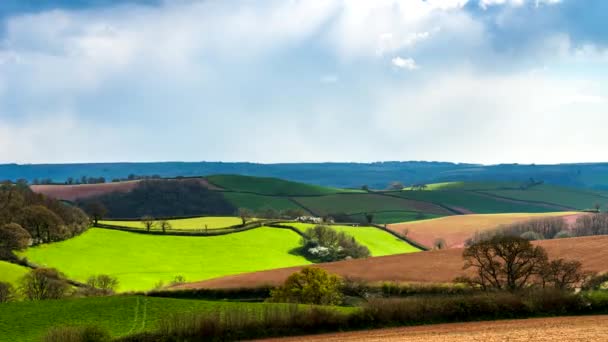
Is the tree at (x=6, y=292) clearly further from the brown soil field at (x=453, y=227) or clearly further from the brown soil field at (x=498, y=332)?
the brown soil field at (x=453, y=227)

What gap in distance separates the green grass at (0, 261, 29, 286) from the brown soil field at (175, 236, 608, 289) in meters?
19.2

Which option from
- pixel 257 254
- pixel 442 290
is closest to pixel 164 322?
pixel 442 290

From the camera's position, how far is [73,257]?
8288cm

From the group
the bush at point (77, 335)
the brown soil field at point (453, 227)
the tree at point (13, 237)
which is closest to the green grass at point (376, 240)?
the brown soil field at point (453, 227)

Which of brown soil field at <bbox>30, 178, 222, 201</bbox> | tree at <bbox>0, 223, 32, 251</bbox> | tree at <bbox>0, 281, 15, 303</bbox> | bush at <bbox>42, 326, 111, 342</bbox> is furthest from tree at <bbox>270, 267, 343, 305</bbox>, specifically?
brown soil field at <bbox>30, 178, 222, 201</bbox>

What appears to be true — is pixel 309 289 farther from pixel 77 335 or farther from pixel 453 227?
pixel 453 227

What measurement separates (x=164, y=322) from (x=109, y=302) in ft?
42.9

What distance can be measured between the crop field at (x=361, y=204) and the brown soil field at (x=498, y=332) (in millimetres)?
129773

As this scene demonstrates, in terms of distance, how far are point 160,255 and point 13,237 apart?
69.2 feet

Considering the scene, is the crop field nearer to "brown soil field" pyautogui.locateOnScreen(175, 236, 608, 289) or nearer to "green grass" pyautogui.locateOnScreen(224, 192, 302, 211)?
"green grass" pyautogui.locateOnScreen(224, 192, 302, 211)

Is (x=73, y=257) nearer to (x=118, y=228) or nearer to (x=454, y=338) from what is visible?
(x=118, y=228)

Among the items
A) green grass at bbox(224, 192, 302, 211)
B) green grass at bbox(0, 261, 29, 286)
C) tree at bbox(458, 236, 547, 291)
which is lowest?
green grass at bbox(0, 261, 29, 286)

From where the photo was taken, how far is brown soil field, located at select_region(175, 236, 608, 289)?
5866 centimetres

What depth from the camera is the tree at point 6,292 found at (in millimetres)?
57619
